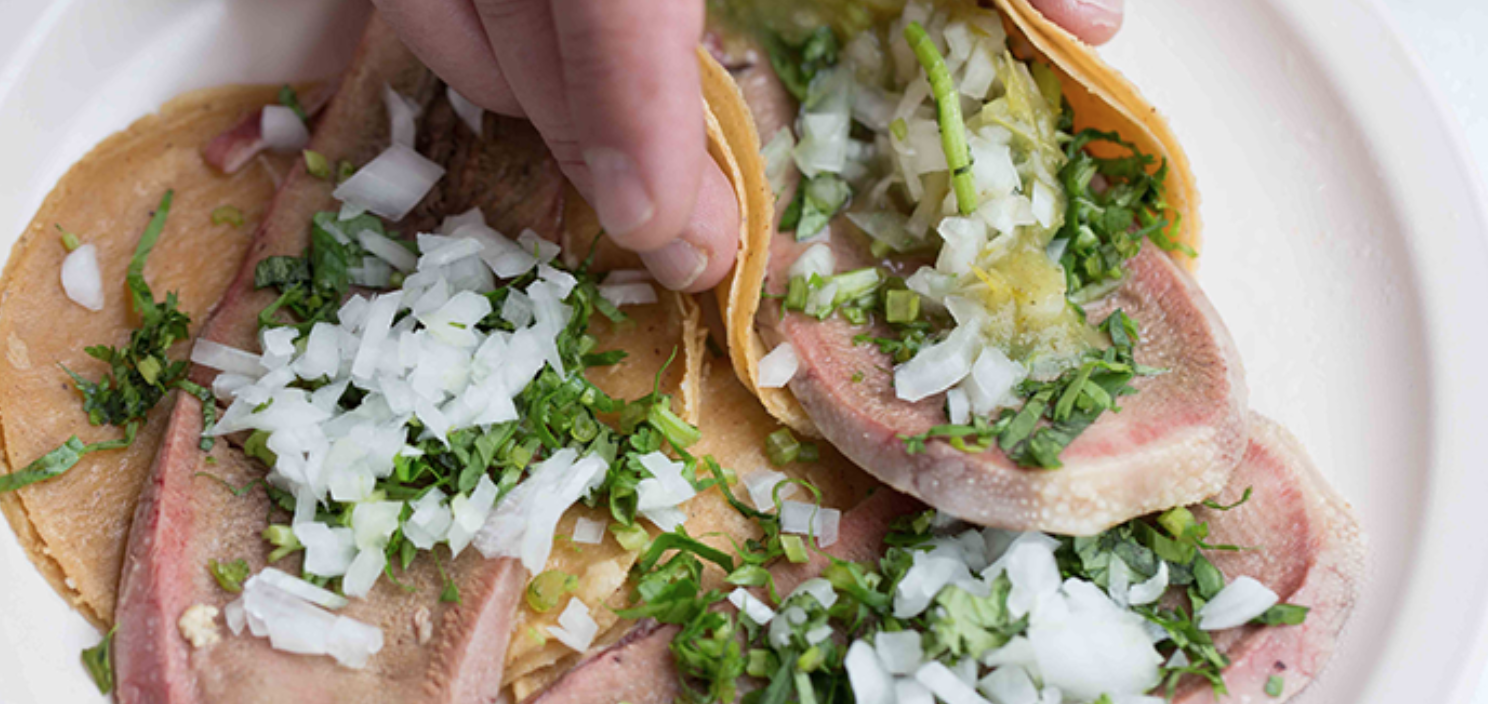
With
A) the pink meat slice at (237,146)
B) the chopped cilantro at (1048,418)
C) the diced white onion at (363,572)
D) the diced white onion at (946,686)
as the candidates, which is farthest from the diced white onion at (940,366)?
the pink meat slice at (237,146)

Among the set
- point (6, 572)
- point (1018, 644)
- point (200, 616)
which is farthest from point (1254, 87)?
point (6, 572)

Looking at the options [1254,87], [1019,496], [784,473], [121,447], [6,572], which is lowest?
[6,572]

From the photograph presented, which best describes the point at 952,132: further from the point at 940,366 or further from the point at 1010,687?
the point at 1010,687

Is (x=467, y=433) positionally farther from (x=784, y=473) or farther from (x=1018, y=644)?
(x=1018, y=644)

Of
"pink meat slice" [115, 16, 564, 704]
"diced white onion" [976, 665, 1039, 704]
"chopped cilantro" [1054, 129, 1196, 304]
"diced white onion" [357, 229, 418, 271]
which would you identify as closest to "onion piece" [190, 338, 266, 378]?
"pink meat slice" [115, 16, 564, 704]

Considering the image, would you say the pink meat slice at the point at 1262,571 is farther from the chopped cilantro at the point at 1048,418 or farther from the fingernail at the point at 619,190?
the fingernail at the point at 619,190

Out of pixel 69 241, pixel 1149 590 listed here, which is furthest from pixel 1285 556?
pixel 69 241

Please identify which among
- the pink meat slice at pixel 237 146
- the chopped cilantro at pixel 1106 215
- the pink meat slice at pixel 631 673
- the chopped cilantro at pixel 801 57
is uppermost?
the chopped cilantro at pixel 801 57
